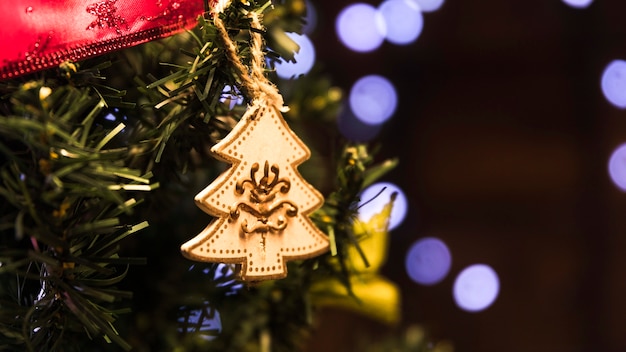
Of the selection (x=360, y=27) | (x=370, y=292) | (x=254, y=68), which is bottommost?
(x=370, y=292)

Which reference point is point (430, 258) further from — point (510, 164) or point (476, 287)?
point (510, 164)

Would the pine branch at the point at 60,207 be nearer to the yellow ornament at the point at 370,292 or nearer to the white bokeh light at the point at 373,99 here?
the yellow ornament at the point at 370,292

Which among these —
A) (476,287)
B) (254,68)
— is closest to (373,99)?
(476,287)

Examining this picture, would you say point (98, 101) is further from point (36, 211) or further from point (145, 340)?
point (145, 340)

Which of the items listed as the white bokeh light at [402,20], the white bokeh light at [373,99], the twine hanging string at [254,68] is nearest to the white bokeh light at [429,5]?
the white bokeh light at [402,20]

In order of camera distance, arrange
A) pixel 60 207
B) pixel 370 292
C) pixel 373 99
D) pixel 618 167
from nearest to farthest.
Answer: pixel 60 207 < pixel 370 292 < pixel 618 167 < pixel 373 99

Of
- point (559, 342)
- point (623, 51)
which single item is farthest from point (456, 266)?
point (623, 51)
